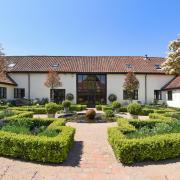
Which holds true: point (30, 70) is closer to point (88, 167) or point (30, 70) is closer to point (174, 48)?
point (174, 48)

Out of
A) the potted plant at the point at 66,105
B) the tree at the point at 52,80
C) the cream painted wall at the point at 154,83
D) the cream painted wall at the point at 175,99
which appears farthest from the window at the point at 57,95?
the cream painted wall at the point at 175,99

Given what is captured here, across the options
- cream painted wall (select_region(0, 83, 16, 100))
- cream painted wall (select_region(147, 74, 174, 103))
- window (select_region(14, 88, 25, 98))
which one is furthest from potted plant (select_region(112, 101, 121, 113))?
window (select_region(14, 88, 25, 98))

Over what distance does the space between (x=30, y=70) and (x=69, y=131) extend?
966 inches

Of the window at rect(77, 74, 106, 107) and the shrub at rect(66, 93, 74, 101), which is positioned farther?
the window at rect(77, 74, 106, 107)

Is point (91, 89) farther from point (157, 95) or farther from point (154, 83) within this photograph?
point (157, 95)

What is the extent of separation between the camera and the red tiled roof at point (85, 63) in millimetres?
32938

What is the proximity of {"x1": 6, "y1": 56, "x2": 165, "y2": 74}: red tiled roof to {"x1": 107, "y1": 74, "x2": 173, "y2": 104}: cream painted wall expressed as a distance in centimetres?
81

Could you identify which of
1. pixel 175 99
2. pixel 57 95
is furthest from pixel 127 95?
pixel 57 95

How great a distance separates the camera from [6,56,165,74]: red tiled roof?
32938mm

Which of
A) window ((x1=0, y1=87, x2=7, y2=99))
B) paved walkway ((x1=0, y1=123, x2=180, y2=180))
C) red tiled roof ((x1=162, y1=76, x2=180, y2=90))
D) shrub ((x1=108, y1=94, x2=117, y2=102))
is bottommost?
paved walkway ((x1=0, y1=123, x2=180, y2=180))

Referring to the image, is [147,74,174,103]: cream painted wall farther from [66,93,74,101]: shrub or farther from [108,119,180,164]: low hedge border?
[108,119,180,164]: low hedge border

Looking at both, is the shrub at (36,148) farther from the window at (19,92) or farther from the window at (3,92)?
the window at (19,92)

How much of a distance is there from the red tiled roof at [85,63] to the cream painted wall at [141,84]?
0.81 metres

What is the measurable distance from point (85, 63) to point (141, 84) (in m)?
8.23
